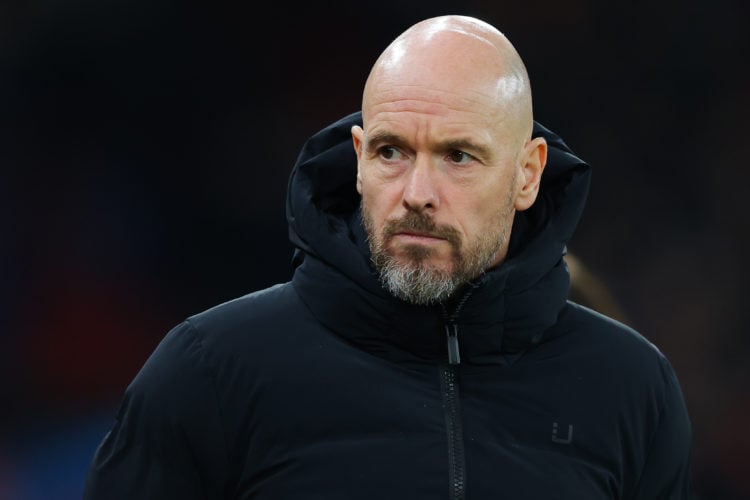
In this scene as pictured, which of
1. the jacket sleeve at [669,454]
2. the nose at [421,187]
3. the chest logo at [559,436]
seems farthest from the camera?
the jacket sleeve at [669,454]

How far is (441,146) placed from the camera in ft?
7.07

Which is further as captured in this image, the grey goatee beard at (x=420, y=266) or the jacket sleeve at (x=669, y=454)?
the jacket sleeve at (x=669, y=454)

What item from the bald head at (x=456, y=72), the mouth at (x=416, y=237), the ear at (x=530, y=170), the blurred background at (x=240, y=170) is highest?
the bald head at (x=456, y=72)

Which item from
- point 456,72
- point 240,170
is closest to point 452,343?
point 456,72

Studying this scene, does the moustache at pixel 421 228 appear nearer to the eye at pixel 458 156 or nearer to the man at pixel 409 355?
the man at pixel 409 355

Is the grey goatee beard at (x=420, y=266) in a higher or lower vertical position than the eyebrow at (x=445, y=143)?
lower

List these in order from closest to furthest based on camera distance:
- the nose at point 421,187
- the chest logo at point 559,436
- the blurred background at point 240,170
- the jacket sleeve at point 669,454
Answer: the nose at point 421,187 < the chest logo at point 559,436 < the jacket sleeve at point 669,454 < the blurred background at point 240,170

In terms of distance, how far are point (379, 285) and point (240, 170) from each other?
2824 mm

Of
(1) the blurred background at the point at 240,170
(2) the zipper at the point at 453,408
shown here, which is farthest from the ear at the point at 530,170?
(1) the blurred background at the point at 240,170

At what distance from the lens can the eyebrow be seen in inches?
85.0

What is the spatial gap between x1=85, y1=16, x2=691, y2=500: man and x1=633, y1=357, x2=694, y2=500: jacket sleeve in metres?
0.03

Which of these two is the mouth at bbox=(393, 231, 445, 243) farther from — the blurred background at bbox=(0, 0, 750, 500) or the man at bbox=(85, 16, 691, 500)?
the blurred background at bbox=(0, 0, 750, 500)

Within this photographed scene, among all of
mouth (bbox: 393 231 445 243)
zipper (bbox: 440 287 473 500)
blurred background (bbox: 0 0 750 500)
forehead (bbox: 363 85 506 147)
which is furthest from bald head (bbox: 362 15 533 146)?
blurred background (bbox: 0 0 750 500)

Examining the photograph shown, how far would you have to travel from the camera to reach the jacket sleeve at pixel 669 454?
2377 millimetres
